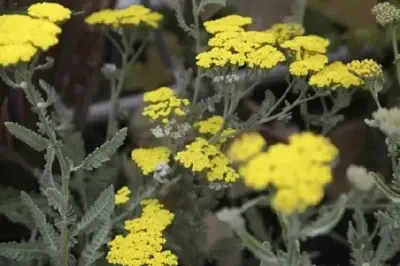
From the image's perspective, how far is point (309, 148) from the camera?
0.40 m

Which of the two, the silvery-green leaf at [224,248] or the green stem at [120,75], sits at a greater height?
the green stem at [120,75]

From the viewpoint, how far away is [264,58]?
0.63m

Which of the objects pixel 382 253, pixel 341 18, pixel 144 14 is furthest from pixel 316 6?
pixel 382 253

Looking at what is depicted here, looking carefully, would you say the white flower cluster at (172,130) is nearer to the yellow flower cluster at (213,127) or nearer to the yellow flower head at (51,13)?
the yellow flower cluster at (213,127)

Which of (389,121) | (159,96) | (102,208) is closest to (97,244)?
(102,208)

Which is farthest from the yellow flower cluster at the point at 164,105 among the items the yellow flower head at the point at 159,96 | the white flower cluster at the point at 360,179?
the white flower cluster at the point at 360,179

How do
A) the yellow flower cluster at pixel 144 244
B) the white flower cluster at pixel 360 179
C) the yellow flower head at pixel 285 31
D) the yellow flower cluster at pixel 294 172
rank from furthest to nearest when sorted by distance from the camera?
the yellow flower head at pixel 285 31
the yellow flower cluster at pixel 144 244
the white flower cluster at pixel 360 179
the yellow flower cluster at pixel 294 172

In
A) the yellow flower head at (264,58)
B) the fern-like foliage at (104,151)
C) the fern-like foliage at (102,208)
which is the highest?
the yellow flower head at (264,58)

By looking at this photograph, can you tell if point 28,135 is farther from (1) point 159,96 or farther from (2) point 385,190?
(2) point 385,190

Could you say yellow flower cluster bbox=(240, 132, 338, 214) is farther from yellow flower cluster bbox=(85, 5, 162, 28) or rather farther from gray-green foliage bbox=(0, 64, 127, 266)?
yellow flower cluster bbox=(85, 5, 162, 28)

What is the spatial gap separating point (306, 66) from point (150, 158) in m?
0.15

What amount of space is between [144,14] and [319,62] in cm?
19

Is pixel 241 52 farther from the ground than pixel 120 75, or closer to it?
farther from the ground

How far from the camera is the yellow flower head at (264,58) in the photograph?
62 centimetres
